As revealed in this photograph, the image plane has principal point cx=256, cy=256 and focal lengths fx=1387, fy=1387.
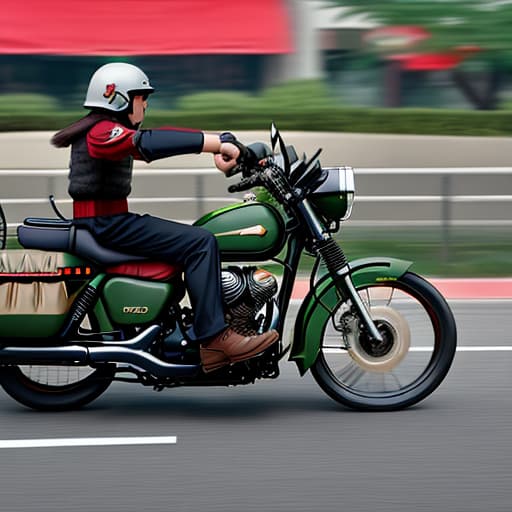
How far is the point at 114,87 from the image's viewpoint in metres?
5.80

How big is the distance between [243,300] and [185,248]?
1.19 ft

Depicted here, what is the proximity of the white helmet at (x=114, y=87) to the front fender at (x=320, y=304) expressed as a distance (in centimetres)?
120

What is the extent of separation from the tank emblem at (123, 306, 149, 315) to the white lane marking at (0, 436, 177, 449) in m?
0.54

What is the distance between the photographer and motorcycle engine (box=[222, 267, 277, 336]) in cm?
598

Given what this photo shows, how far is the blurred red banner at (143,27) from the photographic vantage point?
17.5 m

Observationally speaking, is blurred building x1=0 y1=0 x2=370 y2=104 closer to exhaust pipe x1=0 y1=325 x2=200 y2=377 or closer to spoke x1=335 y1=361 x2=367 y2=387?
spoke x1=335 y1=361 x2=367 y2=387

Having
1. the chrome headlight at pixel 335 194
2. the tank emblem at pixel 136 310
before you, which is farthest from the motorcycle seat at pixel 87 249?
the chrome headlight at pixel 335 194

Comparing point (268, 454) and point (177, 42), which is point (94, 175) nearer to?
point (268, 454)

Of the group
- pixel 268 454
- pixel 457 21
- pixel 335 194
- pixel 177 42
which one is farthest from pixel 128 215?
pixel 457 21

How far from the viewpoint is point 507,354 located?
25.4 feet

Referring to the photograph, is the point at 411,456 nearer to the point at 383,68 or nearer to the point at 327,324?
the point at 327,324

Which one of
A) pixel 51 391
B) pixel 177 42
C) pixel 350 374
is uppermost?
pixel 177 42

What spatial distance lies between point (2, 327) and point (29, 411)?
52cm

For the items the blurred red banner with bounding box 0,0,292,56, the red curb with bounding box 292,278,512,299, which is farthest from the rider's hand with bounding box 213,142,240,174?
the blurred red banner with bounding box 0,0,292,56
